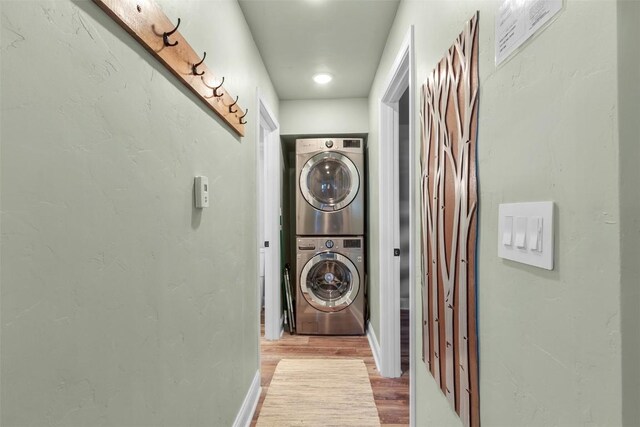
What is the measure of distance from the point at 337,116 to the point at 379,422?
2.59 metres

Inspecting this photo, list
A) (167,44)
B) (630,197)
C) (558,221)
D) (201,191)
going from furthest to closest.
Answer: (201,191) < (167,44) < (558,221) < (630,197)

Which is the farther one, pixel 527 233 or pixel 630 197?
pixel 527 233

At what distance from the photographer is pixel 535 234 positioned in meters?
0.70

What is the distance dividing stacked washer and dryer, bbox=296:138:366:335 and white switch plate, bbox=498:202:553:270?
246 cm

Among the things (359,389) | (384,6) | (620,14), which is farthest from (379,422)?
(384,6)

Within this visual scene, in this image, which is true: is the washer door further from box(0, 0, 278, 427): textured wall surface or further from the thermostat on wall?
the thermostat on wall

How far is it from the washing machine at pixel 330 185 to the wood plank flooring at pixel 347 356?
40.4 inches

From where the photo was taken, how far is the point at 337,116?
131 inches

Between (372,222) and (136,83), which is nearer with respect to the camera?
(136,83)

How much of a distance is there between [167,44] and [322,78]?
6.56ft

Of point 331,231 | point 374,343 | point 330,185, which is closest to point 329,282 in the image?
point 331,231

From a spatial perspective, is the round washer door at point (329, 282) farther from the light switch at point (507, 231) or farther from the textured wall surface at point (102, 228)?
the light switch at point (507, 231)

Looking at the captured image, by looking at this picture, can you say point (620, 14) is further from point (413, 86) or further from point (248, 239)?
point (248, 239)

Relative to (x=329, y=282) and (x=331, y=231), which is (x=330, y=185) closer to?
(x=331, y=231)
